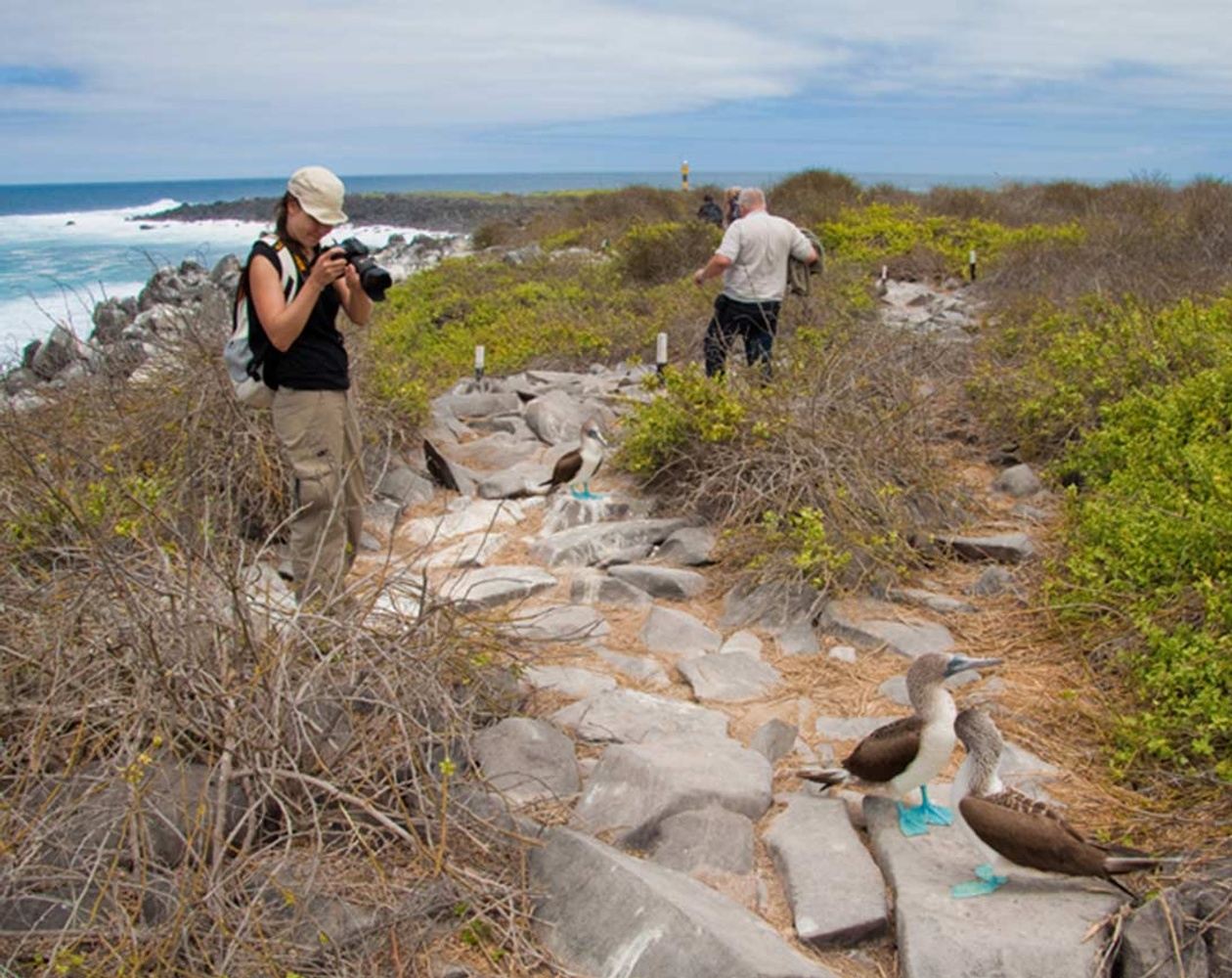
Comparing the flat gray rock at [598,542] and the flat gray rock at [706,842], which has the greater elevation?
the flat gray rock at [598,542]

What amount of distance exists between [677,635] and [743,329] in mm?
3241

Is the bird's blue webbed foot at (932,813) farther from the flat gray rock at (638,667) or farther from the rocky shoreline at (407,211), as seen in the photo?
the rocky shoreline at (407,211)

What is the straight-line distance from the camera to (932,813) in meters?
3.24

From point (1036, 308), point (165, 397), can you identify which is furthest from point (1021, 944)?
point (1036, 308)

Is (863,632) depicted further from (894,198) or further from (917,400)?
(894,198)

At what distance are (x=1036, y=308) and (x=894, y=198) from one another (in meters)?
15.7

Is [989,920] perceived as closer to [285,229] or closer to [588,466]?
[285,229]

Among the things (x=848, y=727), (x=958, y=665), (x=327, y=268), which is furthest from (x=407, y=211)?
(x=958, y=665)

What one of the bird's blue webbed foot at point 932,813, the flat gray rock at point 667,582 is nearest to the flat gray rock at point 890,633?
the flat gray rock at point 667,582

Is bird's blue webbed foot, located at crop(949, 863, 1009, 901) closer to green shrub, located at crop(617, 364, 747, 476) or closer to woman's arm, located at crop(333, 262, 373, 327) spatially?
woman's arm, located at crop(333, 262, 373, 327)

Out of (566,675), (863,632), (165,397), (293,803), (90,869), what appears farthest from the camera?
(165,397)

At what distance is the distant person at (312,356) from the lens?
380 centimetres

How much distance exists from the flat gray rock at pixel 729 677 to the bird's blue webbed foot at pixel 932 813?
1048 mm

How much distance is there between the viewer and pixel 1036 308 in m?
10.6
